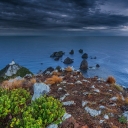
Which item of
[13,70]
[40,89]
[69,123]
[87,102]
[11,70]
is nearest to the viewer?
[69,123]

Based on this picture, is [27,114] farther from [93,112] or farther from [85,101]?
[85,101]

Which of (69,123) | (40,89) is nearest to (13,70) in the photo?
(40,89)

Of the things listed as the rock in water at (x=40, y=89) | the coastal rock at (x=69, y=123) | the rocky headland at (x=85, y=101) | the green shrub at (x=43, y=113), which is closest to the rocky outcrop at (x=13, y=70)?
the rocky headland at (x=85, y=101)

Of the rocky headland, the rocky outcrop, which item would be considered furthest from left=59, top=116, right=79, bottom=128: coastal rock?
the rocky outcrop

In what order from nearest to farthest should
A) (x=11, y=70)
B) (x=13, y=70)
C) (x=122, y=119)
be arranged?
(x=122, y=119)
(x=11, y=70)
(x=13, y=70)

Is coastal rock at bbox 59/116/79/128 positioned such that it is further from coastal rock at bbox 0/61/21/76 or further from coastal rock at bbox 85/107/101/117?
coastal rock at bbox 0/61/21/76

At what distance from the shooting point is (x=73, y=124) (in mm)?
9070

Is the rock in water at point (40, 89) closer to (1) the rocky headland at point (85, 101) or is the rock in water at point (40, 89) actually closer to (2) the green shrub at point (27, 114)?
(1) the rocky headland at point (85, 101)

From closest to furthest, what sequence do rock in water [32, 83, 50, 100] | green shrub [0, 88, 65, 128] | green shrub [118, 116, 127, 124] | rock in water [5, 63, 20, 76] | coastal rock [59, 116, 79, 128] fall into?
green shrub [0, 88, 65, 128] < coastal rock [59, 116, 79, 128] < green shrub [118, 116, 127, 124] < rock in water [32, 83, 50, 100] < rock in water [5, 63, 20, 76]

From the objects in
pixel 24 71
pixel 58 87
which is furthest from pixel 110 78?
pixel 24 71

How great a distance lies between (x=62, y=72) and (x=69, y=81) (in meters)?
3.57

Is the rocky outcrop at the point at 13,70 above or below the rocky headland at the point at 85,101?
below

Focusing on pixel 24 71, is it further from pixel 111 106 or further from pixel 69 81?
pixel 111 106

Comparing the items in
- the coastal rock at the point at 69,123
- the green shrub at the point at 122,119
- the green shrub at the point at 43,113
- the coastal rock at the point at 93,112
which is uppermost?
the green shrub at the point at 43,113
